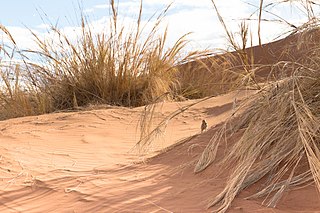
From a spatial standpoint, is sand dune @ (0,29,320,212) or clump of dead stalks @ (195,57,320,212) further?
sand dune @ (0,29,320,212)

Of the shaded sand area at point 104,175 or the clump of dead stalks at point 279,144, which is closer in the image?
the clump of dead stalks at point 279,144

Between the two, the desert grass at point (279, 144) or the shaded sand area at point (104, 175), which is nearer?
the desert grass at point (279, 144)

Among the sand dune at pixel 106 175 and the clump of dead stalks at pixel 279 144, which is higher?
the clump of dead stalks at pixel 279 144

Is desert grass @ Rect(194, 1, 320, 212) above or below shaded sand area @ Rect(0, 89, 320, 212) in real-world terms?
above

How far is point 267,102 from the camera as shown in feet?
11.9

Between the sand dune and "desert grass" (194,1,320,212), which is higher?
"desert grass" (194,1,320,212)

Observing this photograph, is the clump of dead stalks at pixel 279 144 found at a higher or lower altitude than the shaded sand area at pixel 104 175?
higher

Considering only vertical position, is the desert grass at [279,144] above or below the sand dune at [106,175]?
above

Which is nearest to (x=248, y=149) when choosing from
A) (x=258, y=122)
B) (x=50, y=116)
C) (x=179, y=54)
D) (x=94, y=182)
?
(x=258, y=122)

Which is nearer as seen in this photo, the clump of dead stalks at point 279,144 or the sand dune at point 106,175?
the clump of dead stalks at point 279,144

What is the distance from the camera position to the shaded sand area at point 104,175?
311cm

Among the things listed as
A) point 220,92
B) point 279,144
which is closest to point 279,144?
point 279,144

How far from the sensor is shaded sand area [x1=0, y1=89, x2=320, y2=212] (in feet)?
10.2

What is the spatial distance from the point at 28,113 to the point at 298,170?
19.5 feet
